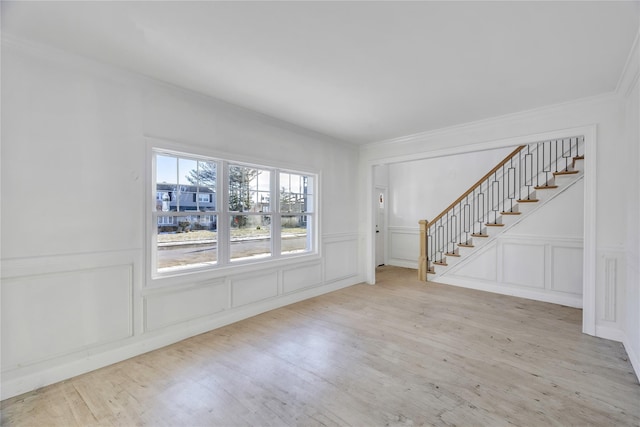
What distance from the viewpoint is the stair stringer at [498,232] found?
178 inches

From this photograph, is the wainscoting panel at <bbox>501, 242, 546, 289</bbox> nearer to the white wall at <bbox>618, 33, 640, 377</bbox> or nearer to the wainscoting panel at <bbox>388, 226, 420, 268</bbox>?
the white wall at <bbox>618, 33, 640, 377</bbox>

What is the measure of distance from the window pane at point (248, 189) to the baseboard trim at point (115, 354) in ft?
4.41

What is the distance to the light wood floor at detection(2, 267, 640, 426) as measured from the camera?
1.96 metres

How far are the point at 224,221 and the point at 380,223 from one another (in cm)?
491

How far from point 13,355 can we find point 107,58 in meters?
2.53

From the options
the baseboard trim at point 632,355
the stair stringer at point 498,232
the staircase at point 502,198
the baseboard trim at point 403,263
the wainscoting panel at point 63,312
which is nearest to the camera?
the wainscoting panel at point 63,312

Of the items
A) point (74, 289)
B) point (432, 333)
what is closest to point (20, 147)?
point (74, 289)

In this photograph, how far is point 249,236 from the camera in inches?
155

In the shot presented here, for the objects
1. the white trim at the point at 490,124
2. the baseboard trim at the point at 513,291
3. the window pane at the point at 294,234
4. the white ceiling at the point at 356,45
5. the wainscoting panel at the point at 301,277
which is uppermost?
the white ceiling at the point at 356,45

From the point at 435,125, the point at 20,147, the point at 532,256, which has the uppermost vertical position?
the point at 435,125

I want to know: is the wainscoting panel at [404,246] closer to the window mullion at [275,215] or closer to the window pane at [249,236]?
the window mullion at [275,215]

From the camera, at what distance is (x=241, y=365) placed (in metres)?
2.60

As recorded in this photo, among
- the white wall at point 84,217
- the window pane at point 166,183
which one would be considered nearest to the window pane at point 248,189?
the white wall at point 84,217

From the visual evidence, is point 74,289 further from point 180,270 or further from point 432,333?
point 432,333
